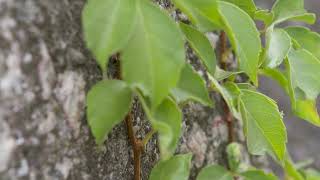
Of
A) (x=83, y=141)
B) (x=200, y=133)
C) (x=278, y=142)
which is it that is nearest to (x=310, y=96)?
(x=278, y=142)

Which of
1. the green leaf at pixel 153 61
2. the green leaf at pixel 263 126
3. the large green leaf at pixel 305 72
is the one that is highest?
the green leaf at pixel 153 61

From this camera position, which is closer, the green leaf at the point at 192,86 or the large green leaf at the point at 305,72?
the green leaf at the point at 192,86

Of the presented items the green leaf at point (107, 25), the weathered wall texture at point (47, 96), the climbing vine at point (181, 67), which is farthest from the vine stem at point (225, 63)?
the green leaf at point (107, 25)

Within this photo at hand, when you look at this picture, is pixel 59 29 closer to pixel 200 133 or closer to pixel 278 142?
pixel 278 142

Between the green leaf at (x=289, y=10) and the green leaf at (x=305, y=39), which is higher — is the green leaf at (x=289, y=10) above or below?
above

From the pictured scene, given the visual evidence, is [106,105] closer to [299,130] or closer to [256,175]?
[256,175]

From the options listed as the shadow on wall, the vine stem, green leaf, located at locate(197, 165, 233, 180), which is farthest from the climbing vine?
the shadow on wall

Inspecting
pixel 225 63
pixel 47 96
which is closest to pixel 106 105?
pixel 47 96

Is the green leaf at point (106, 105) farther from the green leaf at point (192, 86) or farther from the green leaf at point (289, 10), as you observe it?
the green leaf at point (289, 10)
